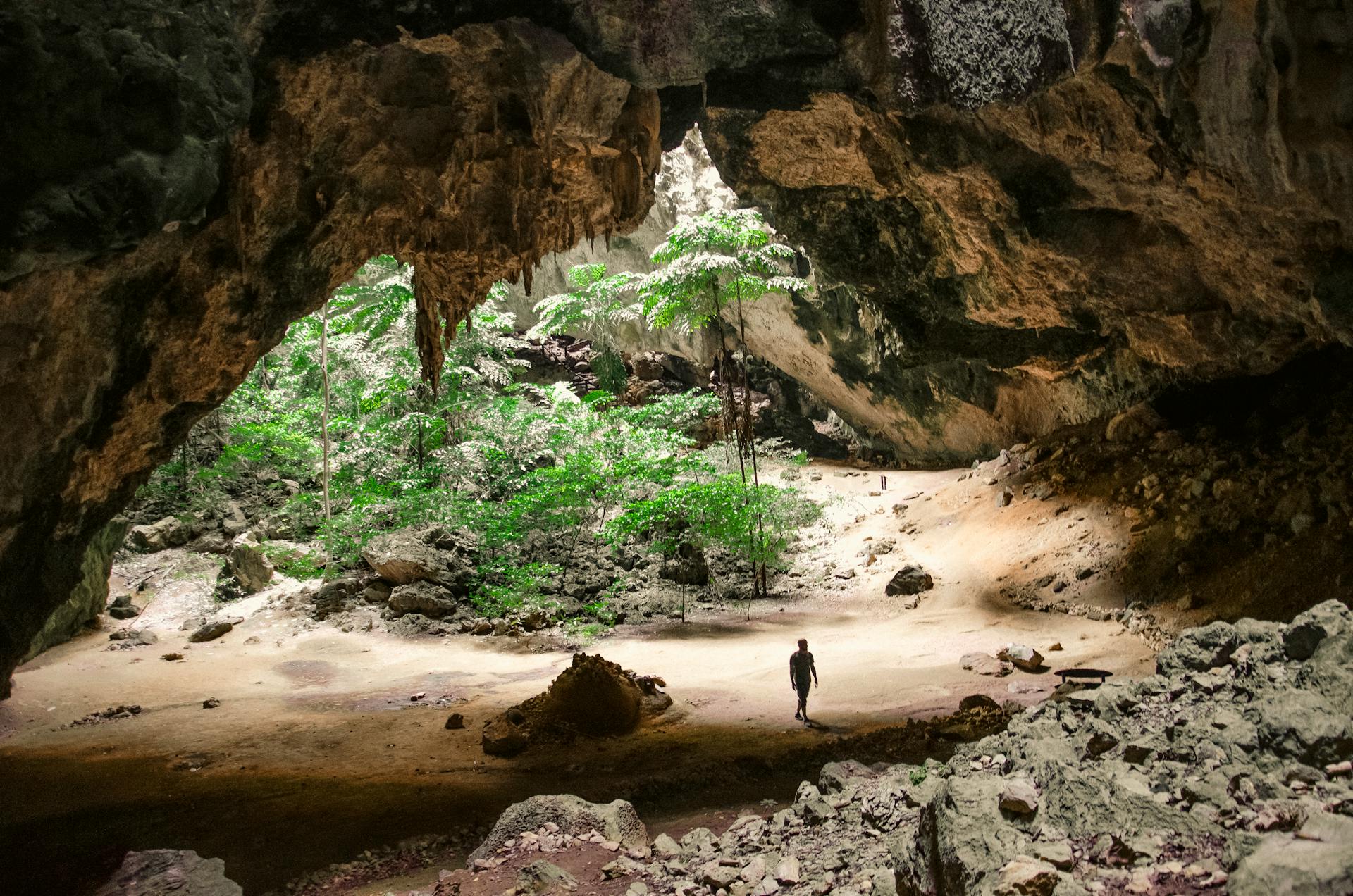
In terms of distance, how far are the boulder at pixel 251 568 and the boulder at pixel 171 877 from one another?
1136 centimetres

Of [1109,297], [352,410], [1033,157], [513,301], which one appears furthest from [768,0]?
[513,301]

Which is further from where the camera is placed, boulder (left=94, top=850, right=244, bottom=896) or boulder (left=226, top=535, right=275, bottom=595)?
boulder (left=226, top=535, right=275, bottom=595)

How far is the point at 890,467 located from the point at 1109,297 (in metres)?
14.0

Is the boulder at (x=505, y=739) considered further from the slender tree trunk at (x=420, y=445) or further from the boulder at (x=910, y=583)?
the slender tree trunk at (x=420, y=445)

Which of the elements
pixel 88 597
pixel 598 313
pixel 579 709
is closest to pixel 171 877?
pixel 579 709

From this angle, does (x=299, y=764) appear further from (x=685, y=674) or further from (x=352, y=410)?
(x=352, y=410)

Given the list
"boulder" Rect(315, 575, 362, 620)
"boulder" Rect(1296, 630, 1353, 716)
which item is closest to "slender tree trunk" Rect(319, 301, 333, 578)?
"boulder" Rect(315, 575, 362, 620)

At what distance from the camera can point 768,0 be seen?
23.6 feet

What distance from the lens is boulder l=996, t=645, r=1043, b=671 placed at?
A: 9.37m

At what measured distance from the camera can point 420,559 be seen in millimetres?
14320

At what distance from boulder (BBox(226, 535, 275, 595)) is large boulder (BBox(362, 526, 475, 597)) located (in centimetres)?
241

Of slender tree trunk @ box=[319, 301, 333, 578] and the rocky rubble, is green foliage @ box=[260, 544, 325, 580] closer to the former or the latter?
slender tree trunk @ box=[319, 301, 333, 578]

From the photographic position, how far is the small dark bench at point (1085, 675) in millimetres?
8484

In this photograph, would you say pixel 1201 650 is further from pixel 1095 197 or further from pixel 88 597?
pixel 88 597
